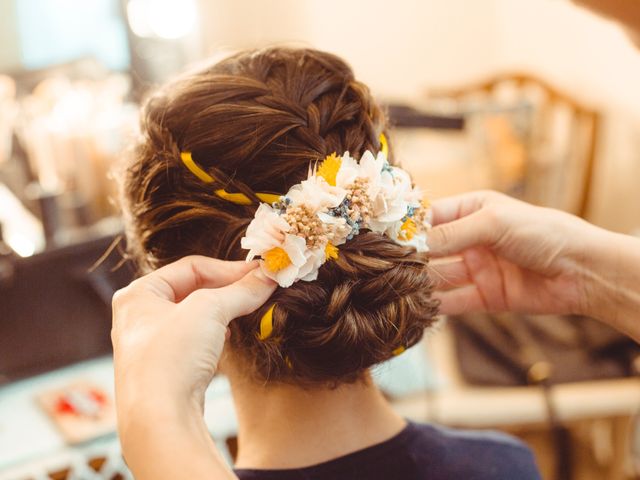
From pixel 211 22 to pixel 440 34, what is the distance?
31.9 inches

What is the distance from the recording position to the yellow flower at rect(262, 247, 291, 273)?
2.31ft

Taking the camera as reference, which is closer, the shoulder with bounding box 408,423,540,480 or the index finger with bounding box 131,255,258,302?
the index finger with bounding box 131,255,258,302

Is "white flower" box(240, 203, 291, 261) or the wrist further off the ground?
"white flower" box(240, 203, 291, 261)

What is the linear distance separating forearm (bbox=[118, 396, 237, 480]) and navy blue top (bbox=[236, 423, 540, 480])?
0.23 metres

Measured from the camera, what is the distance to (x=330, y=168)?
72 cm

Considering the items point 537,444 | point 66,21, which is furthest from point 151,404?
point 537,444

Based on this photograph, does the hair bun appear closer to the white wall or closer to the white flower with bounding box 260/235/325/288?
the white flower with bounding box 260/235/325/288

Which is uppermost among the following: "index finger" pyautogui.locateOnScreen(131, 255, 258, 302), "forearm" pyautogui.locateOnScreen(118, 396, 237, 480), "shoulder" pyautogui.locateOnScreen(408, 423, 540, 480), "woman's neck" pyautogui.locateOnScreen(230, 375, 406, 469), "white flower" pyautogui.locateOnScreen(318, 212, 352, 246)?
"white flower" pyautogui.locateOnScreen(318, 212, 352, 246)

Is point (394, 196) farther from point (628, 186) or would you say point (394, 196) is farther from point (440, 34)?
point (440, 34)

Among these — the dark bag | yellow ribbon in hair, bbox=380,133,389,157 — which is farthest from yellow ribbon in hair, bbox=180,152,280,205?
the dark bag

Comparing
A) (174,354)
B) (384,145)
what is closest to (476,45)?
(384,145)

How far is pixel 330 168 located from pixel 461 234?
30 cm

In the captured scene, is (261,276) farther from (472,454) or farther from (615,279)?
(615,279)

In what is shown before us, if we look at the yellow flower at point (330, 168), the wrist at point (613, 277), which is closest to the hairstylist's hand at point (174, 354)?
the yellow flower at point (330, 168)
